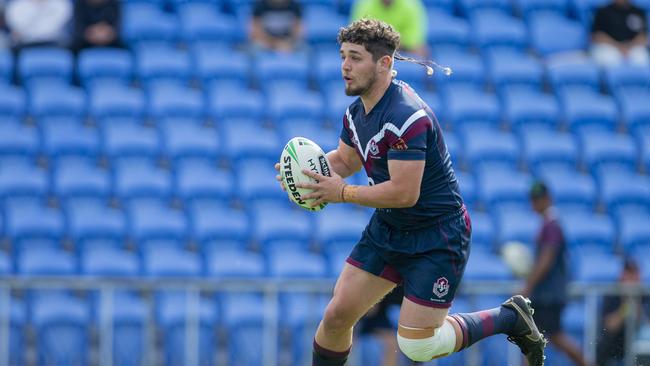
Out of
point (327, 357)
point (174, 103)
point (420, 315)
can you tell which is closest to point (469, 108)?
point (174, 103)

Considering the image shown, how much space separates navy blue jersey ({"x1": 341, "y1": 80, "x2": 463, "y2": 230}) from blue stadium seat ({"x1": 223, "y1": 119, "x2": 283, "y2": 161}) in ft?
20.1

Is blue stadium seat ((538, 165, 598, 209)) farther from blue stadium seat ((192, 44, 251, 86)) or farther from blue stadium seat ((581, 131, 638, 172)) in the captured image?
blue stadium seat ((192, 44, 251, 86))

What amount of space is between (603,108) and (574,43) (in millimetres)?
1323

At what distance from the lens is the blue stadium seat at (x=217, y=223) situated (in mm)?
12734

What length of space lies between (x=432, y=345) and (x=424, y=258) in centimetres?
54

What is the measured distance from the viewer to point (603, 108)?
1489cm

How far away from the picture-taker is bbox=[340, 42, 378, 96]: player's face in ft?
23.1

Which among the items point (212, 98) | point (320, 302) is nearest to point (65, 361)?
point (320, 302)

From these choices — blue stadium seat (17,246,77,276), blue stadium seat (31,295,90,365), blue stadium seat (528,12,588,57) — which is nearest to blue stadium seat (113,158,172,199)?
blue stadium seat (17,246,77,276)

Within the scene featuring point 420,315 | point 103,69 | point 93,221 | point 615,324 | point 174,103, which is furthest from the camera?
point 103,69

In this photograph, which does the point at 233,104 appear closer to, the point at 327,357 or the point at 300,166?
the point at 327,357

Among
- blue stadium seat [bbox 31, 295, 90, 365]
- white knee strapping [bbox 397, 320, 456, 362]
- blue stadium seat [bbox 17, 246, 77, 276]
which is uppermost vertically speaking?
white knee strapping [bbox 397, 320, 456, 362]

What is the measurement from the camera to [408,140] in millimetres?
6910

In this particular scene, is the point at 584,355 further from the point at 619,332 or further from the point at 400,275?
the point at 400,275
